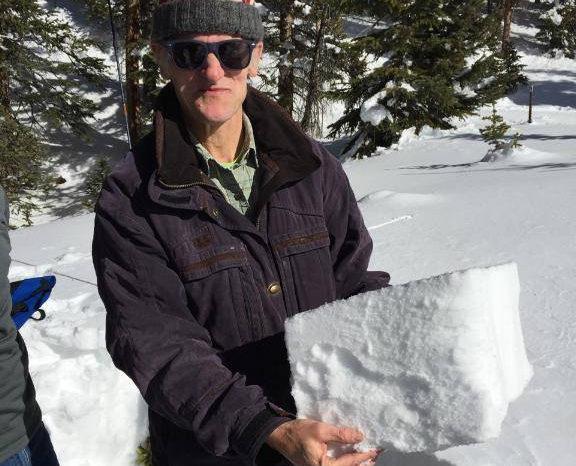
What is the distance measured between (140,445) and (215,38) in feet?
8.42

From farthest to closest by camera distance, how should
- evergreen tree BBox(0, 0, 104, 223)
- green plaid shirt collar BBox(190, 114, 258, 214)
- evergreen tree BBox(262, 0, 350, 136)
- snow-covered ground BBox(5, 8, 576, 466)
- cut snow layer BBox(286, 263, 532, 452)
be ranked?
evergreen tree BBox(262, 0, 350, 136), evergreen tree BBox(0, 0, 104, 223), snow-covered ground BBox(5, 8, 576, 466), green plaid shirt collar BBox(190, 114, 258, 214), cut snow layer BBox(286, 263, 532, 452)

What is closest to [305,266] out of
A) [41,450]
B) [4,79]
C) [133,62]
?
[41,450]

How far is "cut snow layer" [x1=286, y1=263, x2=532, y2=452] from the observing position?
1.14 metres

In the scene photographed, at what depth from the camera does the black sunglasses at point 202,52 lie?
1.32 m

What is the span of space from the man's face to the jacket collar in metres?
0.06

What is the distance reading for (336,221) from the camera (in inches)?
59.3

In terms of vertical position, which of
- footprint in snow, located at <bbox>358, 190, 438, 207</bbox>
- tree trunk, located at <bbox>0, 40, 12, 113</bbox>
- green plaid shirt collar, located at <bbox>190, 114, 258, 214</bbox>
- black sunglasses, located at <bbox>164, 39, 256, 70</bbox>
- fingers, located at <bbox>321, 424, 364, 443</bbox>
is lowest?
footprint in snow, located at <bbox>358, 190, 438, 207</bbox>

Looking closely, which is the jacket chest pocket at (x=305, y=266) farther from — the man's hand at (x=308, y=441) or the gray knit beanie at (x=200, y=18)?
the gray knit beanie at (x=200, y=18)

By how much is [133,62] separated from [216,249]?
A: 1339cm

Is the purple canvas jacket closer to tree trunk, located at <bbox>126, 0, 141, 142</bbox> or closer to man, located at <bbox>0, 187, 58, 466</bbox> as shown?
man, located at <bbox>0, 187, 58, 466</bbox>

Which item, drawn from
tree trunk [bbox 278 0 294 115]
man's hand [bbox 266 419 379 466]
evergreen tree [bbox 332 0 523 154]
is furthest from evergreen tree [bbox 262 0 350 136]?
man's hand [bbox 266 419 379 466]

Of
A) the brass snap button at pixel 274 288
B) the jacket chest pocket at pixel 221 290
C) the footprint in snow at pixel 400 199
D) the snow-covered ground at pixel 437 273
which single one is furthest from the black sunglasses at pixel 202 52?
the footprint in snow at pixel 400 199

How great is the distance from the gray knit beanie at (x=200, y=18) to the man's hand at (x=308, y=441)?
0.96 m

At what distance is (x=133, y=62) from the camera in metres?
13.4
